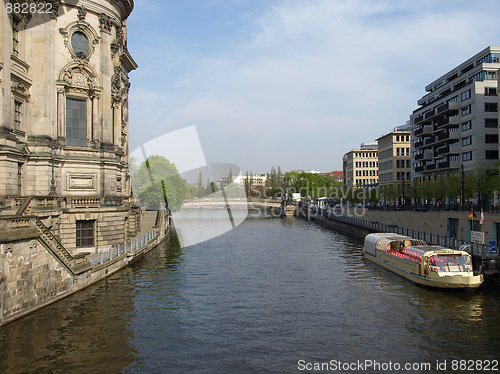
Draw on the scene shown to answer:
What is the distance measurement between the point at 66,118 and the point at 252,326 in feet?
85.3

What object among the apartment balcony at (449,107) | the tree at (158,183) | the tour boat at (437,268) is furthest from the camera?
the tree at (158,183)

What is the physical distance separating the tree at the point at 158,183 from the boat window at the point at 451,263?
247 feet

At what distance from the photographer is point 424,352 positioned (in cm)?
1947

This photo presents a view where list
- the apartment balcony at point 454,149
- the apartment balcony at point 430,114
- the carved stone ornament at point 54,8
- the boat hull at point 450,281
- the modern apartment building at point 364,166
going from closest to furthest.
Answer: the boat hull at point 450,281 → the carved stone ornament at point 54,8 → the apartment balcony at point 454,149 → the apartment balcony at point 430,114 → the modern apartment building at point 364,166

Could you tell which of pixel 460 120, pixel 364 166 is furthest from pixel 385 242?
pixel 364 166

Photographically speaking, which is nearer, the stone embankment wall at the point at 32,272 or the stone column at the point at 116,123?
the stone embankment wall at the point at 32,272

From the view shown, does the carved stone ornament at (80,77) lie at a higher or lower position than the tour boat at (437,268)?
higher

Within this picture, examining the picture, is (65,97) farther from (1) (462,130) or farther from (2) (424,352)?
(1) (462,130)

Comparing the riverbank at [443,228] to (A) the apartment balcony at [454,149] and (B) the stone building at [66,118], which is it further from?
(B) the stone building at [66,118]

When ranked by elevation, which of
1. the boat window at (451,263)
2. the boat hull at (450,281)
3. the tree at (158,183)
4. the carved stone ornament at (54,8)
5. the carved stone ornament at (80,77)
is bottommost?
the boat hull at (450,281)

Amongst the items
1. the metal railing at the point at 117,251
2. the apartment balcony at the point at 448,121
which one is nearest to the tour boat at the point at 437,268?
the metal railing at the point at 117,251

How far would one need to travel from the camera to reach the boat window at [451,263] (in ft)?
97.6

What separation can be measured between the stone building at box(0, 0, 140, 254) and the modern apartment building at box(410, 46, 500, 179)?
5074 cm

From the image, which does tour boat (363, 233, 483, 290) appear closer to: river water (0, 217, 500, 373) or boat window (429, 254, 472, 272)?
boat window (429, 254, 472, 272)
